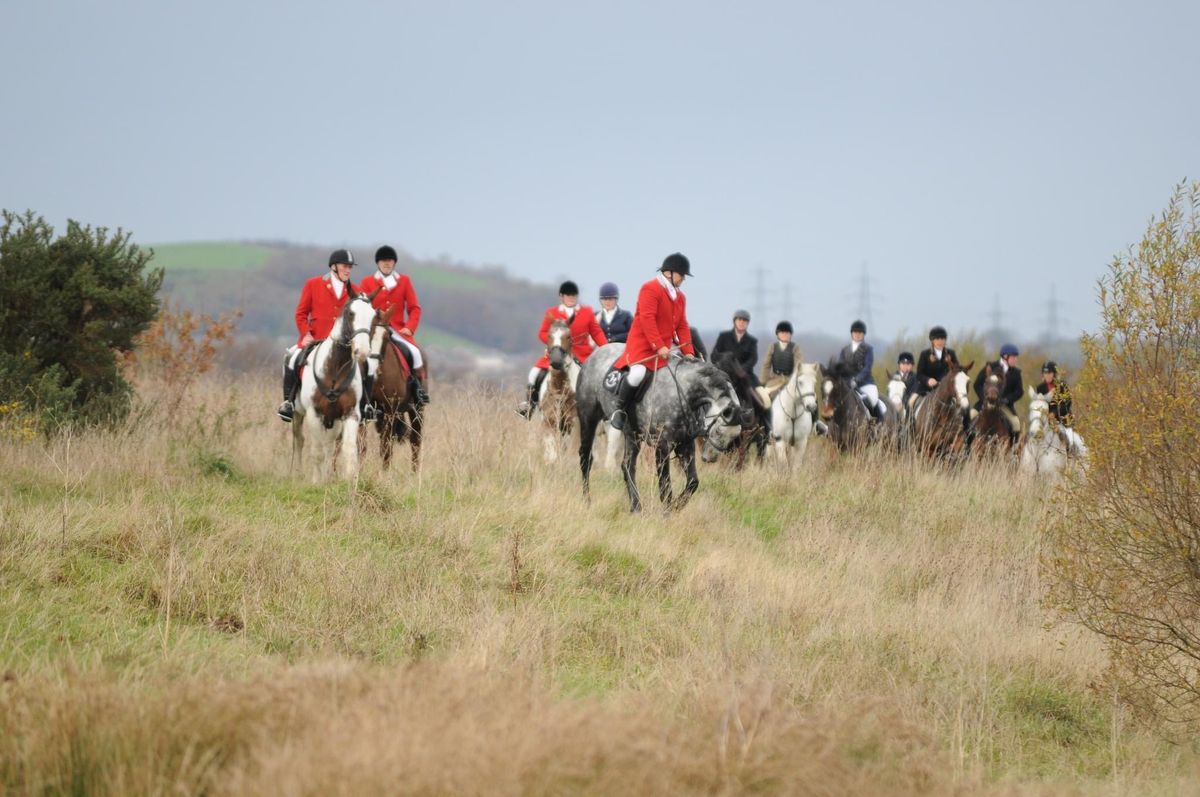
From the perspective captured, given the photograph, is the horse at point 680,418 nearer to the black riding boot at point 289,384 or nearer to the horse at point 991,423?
the black riding boot at point 289,384

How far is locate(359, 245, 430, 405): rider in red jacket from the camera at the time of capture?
12.8 m

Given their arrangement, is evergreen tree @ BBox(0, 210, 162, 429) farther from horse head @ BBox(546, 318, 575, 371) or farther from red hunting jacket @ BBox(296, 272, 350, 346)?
horse head @ BBox(546, 318, 575, 371)

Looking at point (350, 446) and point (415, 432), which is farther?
point (415, 432)

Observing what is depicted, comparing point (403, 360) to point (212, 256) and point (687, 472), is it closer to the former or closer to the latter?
point (687, 472)

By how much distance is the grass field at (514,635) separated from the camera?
13.2 ft

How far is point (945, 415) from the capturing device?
55.5 feet

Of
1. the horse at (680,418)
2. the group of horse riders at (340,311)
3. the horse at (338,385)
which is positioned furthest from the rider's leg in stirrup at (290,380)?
the horse at (680,418)

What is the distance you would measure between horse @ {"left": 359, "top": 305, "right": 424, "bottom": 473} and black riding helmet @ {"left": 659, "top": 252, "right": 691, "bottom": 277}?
111 inches

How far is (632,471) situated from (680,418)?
700 mm

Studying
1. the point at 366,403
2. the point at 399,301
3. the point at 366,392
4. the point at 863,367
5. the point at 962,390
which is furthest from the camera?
the point at 863,367

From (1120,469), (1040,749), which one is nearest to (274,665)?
(1040,749)

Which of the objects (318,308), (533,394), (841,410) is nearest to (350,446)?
(318,308)

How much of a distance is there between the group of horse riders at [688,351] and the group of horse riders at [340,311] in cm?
190

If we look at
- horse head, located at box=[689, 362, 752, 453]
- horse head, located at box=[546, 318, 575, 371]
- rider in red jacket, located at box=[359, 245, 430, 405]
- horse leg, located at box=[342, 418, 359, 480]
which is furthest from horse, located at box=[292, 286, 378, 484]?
horse head, located at box=[689, 362, 752, 453]
